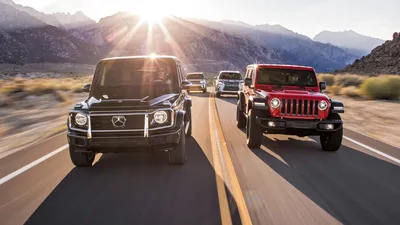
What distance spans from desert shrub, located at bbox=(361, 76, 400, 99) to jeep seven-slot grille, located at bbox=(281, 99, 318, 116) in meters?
17.2

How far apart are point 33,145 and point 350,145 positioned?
745 centimetres

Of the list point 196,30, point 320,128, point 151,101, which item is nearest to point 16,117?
point 151,101

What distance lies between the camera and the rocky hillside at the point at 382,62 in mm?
53969

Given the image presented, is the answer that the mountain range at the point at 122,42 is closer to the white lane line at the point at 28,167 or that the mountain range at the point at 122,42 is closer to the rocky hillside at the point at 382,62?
the rocky hillside at the point at 382,62

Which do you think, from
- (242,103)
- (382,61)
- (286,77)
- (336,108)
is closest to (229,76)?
(242,103)

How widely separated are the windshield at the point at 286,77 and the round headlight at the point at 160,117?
Answer: 4140 mm

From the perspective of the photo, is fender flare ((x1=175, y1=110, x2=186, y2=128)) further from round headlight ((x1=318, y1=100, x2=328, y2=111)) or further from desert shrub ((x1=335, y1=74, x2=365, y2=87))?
desert shrub ((x1=335, y1=74, x2=365, y2=87))

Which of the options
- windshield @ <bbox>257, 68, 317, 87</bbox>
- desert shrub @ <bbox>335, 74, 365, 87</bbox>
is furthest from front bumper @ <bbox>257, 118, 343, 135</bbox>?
desert shrub @ <bbox>335, 74, 365, 87</bbox>

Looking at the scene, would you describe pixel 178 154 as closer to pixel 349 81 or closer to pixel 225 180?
pixel 225 180

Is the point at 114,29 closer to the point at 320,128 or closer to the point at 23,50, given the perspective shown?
the point at 23,50

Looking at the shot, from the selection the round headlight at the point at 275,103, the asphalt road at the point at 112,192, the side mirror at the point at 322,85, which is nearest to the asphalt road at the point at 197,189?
the asphalt road at the point at 112,192

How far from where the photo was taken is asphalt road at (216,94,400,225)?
15.8 ft

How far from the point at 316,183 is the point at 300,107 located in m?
2.54

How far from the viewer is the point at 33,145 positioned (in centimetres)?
934
